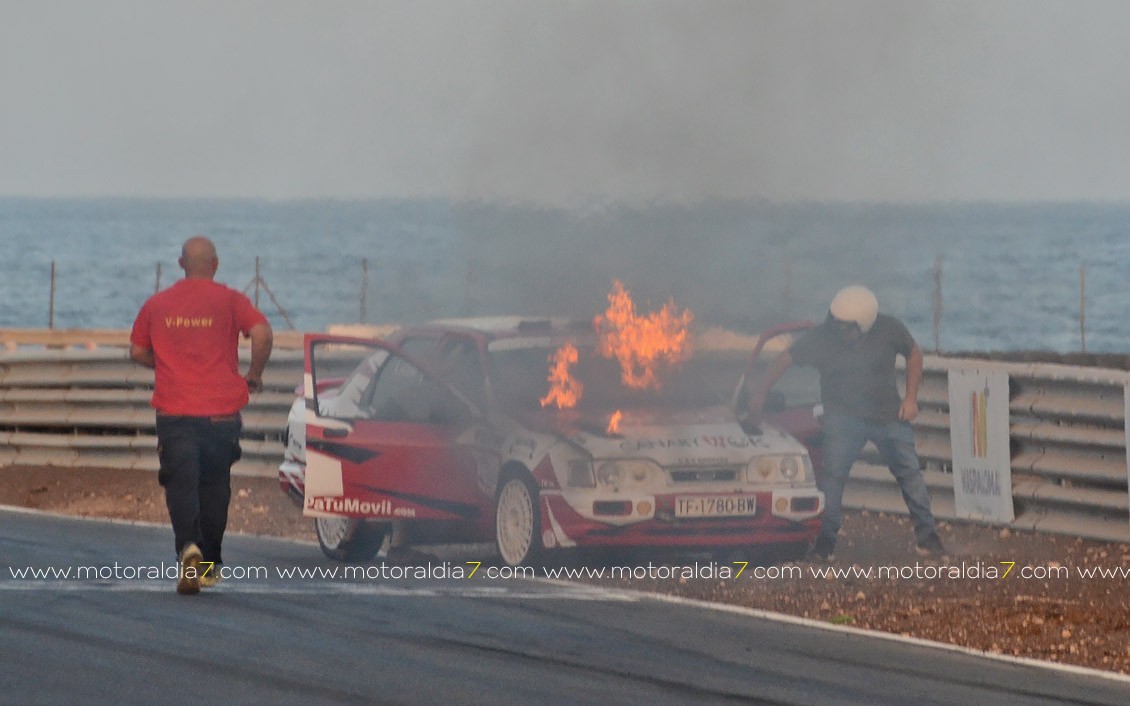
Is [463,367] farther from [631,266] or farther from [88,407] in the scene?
[88,407]

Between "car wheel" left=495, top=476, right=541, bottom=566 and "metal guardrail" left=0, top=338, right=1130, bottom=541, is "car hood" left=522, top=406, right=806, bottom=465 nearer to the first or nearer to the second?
"car wheel" left=495, top=476, right=541, bottom=566

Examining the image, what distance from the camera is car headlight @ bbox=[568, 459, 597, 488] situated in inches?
416

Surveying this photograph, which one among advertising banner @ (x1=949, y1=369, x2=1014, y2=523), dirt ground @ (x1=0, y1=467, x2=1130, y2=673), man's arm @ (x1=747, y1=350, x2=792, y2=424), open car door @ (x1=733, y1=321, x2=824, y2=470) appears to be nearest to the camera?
dirt ground @ (x1=0, y1=467, x2=1130, y2=673)

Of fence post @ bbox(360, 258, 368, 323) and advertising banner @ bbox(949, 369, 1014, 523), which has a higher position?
fence post @ bbox(360, 258, 368, 323)

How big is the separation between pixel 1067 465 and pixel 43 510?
7379 mm

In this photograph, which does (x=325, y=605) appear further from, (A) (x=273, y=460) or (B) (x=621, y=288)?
(A) (x=273, y=460)

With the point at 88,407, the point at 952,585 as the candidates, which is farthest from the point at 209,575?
the point at 88,407

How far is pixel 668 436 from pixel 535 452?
77cm

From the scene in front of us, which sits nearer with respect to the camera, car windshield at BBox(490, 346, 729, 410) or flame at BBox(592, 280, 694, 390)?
car windshield at BBox(490, 346, 729, 410)

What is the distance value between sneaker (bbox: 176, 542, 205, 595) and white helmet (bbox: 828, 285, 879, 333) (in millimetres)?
4300

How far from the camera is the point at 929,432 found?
1355 cm

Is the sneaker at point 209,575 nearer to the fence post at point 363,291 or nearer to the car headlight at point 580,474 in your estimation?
the car headlight at point 580,474

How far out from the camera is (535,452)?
35.1 ft

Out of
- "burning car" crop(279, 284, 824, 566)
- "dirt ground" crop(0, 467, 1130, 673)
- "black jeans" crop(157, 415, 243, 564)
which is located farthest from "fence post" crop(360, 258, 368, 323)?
"black jeans" crop(157, 415, 243, 564)
